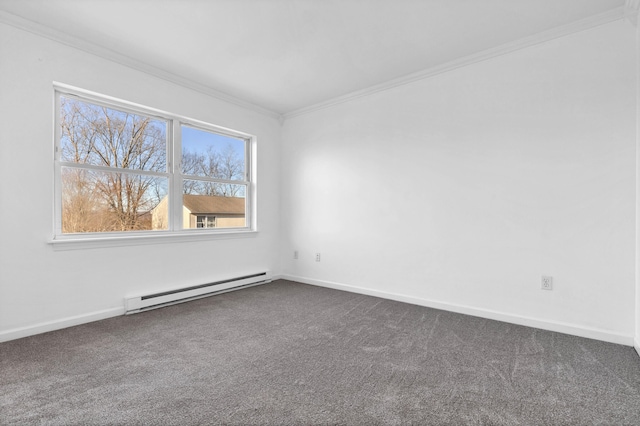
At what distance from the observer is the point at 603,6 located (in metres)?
2.40

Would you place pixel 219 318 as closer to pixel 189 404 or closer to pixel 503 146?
pixel 189 404

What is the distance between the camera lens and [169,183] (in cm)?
365

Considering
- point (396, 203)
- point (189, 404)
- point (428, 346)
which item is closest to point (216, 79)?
point (396, 203)

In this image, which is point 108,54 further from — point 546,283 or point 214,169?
point 546,283

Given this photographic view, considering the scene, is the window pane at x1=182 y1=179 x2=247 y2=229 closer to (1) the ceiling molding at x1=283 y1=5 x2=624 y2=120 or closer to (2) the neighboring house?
(2) the neighboring house

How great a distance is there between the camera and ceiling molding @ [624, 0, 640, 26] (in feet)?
7.46

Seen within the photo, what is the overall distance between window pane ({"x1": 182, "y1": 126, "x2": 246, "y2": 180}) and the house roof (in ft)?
0.96

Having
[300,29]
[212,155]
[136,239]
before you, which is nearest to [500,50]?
[300,29]

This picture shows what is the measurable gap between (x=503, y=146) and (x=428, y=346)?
1991 millimetres

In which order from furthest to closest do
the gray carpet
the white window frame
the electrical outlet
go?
the white window frame → the electrical outlet → the gray carpet

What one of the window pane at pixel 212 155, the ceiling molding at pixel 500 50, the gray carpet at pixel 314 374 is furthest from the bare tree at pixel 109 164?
the ceiling molding at pixel 500 50

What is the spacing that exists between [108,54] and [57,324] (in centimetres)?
253

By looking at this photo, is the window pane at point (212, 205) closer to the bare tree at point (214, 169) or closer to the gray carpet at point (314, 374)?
the bare tree at point (214, 169)

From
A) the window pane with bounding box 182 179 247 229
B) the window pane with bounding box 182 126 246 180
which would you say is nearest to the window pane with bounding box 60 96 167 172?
the window pane with bounding box 182 126 246 180
